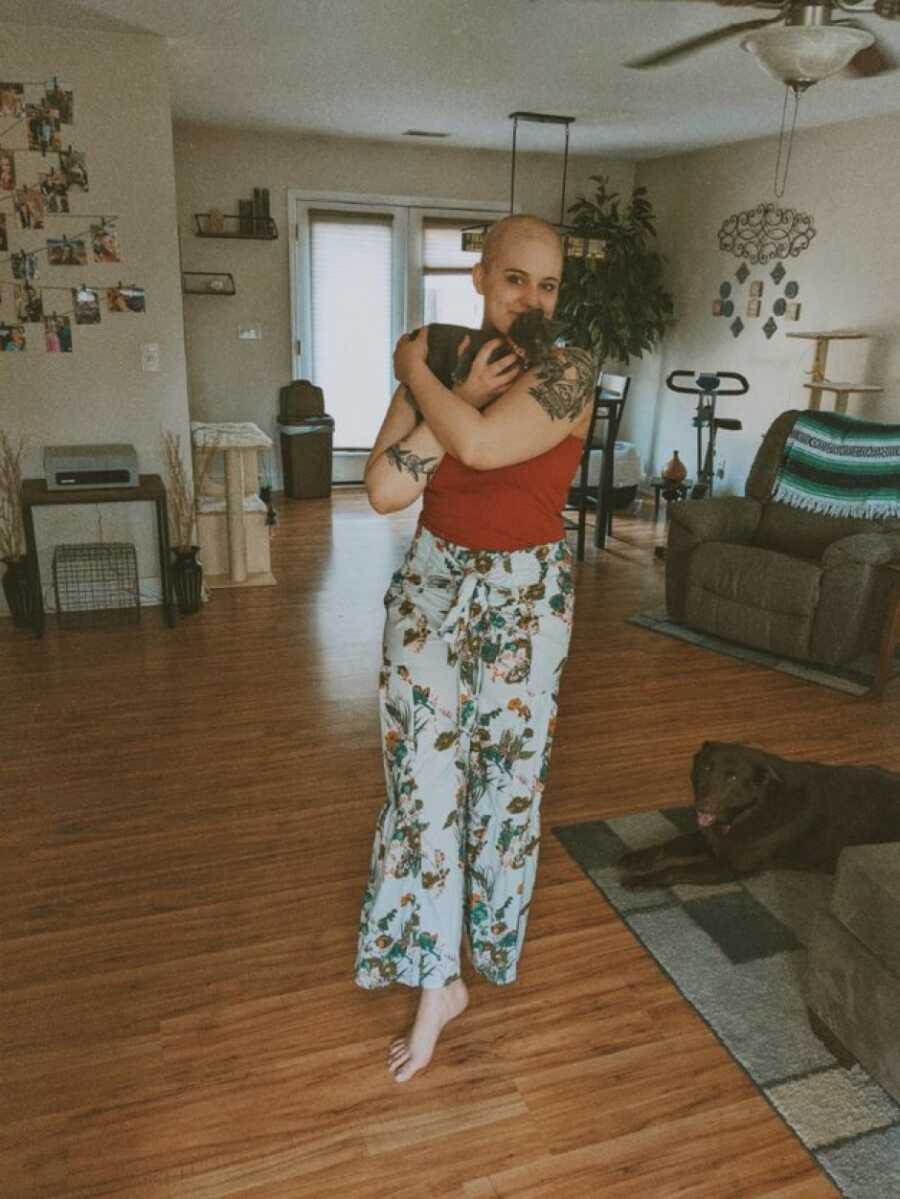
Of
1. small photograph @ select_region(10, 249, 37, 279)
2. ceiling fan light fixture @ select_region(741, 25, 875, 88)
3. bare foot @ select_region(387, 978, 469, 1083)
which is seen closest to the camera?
bare foot @ select_region(387, 978, 469, 1083)

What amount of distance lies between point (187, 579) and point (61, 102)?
207 centimetres

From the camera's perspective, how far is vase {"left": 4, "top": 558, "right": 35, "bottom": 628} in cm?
401

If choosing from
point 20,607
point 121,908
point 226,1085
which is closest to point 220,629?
point 20,607

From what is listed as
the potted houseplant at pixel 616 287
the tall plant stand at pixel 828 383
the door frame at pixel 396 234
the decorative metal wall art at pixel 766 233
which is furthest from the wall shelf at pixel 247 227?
the tall plant stand at pixel 828 383

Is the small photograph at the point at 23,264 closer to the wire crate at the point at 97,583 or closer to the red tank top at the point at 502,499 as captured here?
the wire crate at the point at 97,583

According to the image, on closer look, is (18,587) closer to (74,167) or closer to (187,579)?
(187,579)

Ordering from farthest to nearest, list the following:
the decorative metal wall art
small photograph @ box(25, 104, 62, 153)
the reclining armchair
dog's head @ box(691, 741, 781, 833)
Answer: the decorative metal wall art → small photograph @ box(25, 104, 62, 153) → the reclining armchair → dog's head @ box(691, 741, 781, 833)

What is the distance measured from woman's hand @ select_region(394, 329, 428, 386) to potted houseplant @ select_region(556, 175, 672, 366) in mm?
5430

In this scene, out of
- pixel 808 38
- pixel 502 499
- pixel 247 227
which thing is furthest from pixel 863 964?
pixel 247 227

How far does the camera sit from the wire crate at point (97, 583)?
4277 mm

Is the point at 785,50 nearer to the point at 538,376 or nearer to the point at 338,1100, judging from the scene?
the point at 538,376

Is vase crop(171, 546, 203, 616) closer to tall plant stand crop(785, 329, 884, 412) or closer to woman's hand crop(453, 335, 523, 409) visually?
woman's hand crop(453, 335, 523, 409)

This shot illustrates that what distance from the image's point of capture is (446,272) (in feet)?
23.6

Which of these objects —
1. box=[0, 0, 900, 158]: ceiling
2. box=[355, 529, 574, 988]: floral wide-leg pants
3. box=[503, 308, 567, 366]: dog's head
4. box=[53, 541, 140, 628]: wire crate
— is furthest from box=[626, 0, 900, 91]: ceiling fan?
box=[53, 541, 140, 628]: wire crate
